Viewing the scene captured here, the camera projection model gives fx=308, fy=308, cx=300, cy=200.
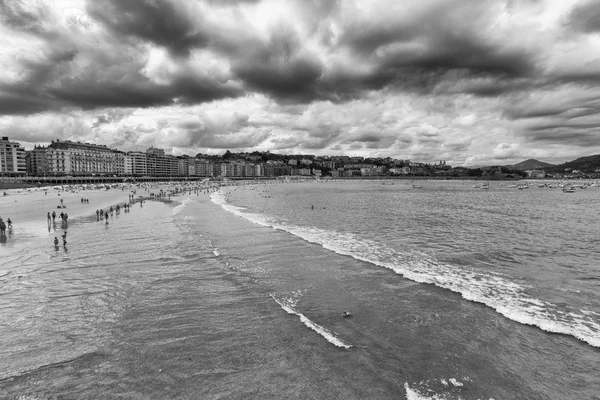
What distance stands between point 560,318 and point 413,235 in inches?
598

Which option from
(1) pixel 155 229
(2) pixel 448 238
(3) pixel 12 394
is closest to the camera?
(3) pixel 12 394

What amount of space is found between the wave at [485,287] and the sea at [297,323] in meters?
0.08

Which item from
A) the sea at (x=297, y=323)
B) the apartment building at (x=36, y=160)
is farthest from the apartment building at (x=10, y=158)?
the sea at (x=297, y=323)

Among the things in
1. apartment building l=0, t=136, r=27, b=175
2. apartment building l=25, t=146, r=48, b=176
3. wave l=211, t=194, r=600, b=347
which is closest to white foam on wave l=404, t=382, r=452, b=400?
wave l=211, t=194, r=600, b=347

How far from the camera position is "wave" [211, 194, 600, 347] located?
9.70 metres

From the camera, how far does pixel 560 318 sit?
1013 centimetres

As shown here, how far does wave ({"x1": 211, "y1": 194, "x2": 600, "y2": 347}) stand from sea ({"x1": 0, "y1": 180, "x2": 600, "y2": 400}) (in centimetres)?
8

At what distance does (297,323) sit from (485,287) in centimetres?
861

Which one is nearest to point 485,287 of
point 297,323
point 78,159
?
point 297,323

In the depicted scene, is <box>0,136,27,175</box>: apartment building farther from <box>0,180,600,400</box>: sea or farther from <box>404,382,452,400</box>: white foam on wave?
<box>404,382,452,400</box>: white foam on wave

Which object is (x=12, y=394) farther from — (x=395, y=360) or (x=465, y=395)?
(x=465, y=395)

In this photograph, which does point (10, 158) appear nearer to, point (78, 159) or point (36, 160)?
point (36, 160)

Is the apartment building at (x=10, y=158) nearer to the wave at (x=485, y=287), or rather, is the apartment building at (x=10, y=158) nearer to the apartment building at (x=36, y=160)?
the apartment building at (x=36, y=160)

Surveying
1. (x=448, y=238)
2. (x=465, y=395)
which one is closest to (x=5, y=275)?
(x=465, y=395)
